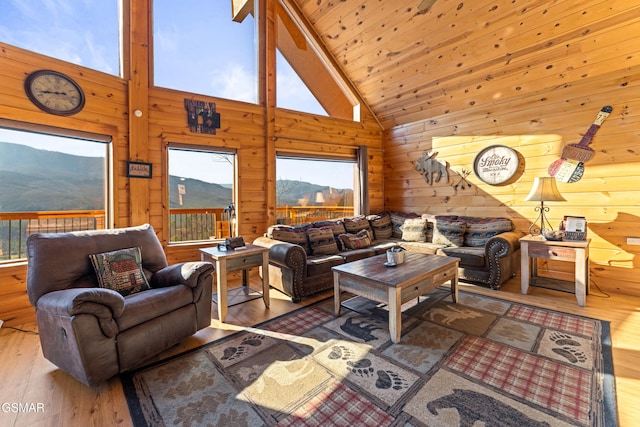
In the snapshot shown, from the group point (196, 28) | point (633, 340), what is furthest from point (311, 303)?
point (196, 28)

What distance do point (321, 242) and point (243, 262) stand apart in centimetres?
124

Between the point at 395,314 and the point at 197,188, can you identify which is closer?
the point at 395,314

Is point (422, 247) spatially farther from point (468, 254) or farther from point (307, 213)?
point (307, 213)

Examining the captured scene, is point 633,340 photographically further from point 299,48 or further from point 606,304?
point 299,48

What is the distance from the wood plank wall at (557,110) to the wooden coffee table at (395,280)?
1.93 meters

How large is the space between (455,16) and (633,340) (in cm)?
377

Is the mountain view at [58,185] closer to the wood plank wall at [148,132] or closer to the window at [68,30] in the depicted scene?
the wood plank wall at [148,132]

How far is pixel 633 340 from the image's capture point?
7.52 ft

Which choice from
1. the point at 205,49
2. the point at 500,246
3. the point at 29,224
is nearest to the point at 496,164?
the point at 500,246

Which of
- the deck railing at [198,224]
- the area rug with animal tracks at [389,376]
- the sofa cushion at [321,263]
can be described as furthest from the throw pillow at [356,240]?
the deck railing at [198,224]

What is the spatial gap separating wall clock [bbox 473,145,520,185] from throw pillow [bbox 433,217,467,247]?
2.63 feet

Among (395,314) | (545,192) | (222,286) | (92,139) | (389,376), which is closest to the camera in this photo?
(389,376)

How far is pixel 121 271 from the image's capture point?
7.59 feet

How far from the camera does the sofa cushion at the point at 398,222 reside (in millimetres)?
5086
